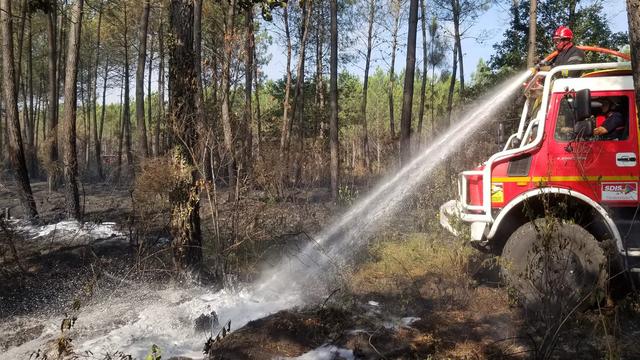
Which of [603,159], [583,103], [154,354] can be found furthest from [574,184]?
[154,354]

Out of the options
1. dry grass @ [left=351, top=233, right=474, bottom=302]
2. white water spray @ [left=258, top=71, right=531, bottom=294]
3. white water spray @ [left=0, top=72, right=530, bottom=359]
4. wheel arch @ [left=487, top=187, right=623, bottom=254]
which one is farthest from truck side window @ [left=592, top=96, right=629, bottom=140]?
dry grass @ [left=351, top=233, right=474, bottom=302]

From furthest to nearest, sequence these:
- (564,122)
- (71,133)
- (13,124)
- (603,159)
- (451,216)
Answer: (13,124), (71,133), (451,216), (564,122), (603,159)

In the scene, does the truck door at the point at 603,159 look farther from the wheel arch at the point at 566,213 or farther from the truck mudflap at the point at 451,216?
the truck mudflap at the point at 451,216

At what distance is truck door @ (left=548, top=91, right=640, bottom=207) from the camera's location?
534 centimetres

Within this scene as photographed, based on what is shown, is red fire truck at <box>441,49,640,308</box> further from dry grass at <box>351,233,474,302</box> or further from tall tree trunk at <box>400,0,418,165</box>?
tall tree trunk at <box>400,0,418,165</box>

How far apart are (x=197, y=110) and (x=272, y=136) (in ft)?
67.7

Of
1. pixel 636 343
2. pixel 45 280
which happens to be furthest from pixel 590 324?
pixel 45 280

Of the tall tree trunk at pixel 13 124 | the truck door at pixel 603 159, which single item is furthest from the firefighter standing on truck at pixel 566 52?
the tall tree trunk at pixel 13 124

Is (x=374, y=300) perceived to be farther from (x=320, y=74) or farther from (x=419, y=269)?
(x=320, y=74)

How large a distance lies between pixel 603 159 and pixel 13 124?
39.1ft

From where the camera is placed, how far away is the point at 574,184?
5.46 meters

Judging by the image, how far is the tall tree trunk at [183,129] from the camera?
6713mm

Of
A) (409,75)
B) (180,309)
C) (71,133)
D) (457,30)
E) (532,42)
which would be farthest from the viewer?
(457,30)

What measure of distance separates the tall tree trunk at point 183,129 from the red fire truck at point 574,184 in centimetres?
362
